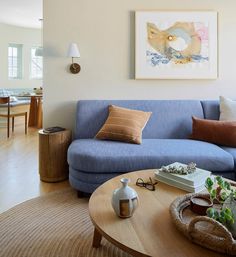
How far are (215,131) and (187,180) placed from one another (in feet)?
3.94

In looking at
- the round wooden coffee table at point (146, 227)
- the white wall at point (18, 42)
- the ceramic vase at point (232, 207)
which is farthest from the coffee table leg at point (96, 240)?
the white wall at point (18, 42)

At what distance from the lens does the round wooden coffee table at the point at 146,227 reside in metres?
1.09

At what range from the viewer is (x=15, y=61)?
7684mm

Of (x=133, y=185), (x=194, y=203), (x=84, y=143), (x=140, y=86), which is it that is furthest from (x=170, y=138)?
(x=194, y=203)

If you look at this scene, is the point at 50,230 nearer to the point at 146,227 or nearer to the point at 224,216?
the point at 146,227

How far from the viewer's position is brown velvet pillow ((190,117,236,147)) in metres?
2.62

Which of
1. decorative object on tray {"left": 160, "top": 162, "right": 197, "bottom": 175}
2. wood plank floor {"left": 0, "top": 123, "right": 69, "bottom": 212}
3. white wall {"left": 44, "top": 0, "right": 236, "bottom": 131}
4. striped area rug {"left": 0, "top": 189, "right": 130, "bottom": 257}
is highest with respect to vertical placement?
white wall {"left": 44, "top": 0, "right": 236, "bottom": 131}

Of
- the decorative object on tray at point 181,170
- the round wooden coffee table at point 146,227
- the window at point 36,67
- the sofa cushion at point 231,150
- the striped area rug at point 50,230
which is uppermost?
the window at point 36,67

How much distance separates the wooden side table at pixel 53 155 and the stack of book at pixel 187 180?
1.35 meters

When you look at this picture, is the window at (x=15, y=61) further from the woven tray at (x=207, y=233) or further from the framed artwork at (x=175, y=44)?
the woven tray at (x=207, y=233)

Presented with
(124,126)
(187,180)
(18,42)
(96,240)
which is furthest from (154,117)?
(18,42)

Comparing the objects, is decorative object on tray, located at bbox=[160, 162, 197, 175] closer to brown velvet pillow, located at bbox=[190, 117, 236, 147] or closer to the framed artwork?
brown velvet pillow, located at bbox=[190, 117, 236, 147]

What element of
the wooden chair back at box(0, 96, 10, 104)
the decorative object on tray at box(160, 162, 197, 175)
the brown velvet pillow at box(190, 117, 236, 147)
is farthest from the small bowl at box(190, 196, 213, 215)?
the wooden chair back at box(0, 96, 10, 104)

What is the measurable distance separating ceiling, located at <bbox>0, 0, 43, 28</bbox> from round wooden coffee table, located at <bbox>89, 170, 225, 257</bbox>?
4488 millimetres
